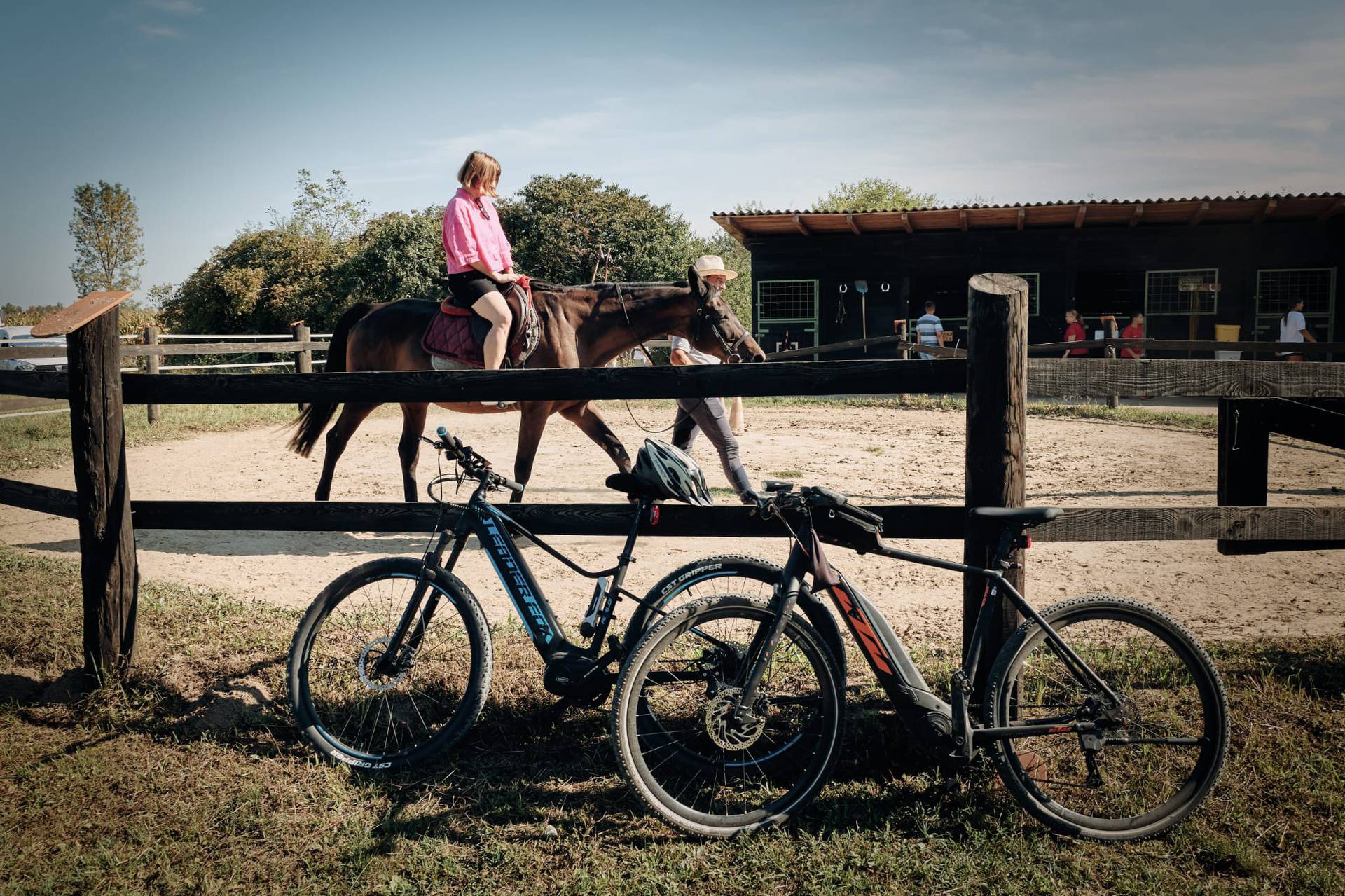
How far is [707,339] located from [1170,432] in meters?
8.91

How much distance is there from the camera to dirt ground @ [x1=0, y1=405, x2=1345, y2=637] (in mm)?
5266

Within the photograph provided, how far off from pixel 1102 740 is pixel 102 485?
4.17 m

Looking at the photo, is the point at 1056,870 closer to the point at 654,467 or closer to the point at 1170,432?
the point at 654,467

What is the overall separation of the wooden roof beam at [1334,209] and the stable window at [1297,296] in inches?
52.8

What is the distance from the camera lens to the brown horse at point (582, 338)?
23.1ft

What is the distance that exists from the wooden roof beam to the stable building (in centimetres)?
5

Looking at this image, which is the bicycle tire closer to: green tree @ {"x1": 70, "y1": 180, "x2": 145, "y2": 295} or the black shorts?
the black shorts

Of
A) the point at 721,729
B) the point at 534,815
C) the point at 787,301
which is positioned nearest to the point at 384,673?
the point at 534,815

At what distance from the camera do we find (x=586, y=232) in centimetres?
3206

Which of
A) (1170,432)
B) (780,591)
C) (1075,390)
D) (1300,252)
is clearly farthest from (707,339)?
(1300,252)

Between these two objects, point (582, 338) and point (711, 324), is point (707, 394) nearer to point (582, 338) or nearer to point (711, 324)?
point (711, 324)

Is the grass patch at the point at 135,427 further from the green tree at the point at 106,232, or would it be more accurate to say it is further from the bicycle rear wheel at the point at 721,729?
the green tree at the point at 106,232

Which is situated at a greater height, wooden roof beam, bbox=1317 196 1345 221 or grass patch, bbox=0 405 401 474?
wooden roof beam, bbox=1317 196 1345 221

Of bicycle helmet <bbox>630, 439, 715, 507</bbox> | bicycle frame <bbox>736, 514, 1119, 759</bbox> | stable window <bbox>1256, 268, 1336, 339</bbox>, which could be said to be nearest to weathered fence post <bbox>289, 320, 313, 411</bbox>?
bicycle helmet <bbox>630, 439, 715, 507</bbox>
